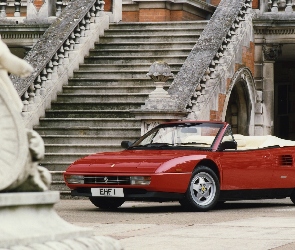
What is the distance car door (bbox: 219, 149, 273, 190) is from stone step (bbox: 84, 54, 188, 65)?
653 cm

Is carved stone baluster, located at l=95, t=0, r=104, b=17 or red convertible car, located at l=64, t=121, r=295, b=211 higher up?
carved stone baluster, located at l=95, t=0, r=104, b=17

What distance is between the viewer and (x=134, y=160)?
1592 cm

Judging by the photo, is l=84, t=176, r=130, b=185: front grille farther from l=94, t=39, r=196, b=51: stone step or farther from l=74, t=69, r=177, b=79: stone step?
l=94, t=39, r=196, b=51: stone step

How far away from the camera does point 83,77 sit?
23.5 meters

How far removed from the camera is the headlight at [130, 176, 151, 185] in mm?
15609

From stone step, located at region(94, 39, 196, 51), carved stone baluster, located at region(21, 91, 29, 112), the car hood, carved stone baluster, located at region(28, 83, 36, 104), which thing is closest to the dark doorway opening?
stone step, located at region(94, 39, 196, 51)

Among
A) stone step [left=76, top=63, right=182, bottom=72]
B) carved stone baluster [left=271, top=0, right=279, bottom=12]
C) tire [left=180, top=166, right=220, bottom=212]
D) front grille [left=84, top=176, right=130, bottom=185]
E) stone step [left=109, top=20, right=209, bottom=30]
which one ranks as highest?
carved stone baluster [left=271, top=0, right=279, bottom=12]

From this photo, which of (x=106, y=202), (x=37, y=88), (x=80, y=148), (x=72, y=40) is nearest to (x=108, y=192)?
(x=106, y=202)

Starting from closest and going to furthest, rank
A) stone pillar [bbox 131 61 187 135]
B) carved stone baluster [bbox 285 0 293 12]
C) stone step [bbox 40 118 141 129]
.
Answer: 1. stone pillar [bbox 131 61 187 135]
2. stone step [bbox 40 118 141 129]
3. carved stone baluster [bbox 285 0 293 12]

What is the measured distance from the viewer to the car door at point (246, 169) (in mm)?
16531

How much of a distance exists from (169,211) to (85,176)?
1.28 meters

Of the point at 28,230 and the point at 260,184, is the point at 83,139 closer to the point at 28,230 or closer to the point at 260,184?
the point at 260,184

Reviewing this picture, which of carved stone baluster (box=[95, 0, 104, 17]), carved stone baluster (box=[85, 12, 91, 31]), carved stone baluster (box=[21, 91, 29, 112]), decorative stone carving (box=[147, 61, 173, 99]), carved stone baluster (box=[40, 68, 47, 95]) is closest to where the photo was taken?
decorative stone carving (box=[147, 61, 173, 99])

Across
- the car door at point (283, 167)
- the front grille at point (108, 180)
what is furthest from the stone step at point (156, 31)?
the front grille at point (108, 180)
